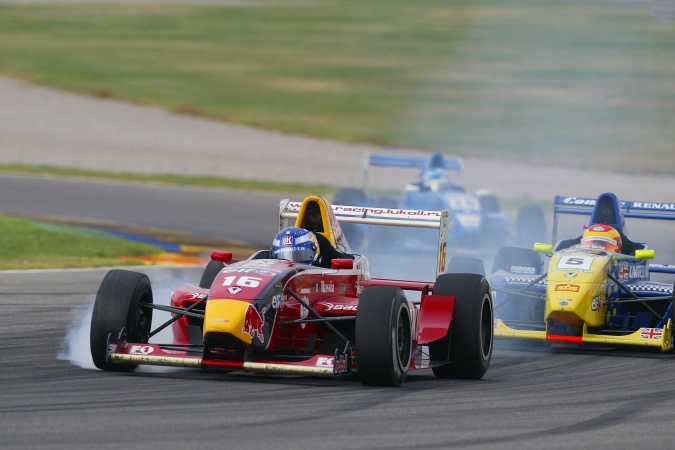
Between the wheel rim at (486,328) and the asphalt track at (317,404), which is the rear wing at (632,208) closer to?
the asphalt track at (317,404)

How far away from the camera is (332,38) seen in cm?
5941

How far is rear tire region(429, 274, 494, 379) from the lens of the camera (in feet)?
36.4

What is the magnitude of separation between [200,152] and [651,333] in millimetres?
30876

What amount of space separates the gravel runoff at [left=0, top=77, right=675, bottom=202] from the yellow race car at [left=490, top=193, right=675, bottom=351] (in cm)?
2058

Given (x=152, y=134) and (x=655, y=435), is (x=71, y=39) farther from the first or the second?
(x=655, y=435)

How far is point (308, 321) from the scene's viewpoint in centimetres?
1055

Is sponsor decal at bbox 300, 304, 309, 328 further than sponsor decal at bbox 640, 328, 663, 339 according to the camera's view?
No

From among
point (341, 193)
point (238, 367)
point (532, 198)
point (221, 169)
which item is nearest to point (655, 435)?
point (238, 367)

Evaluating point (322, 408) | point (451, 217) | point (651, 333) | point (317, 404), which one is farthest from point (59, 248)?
point (322, 408)

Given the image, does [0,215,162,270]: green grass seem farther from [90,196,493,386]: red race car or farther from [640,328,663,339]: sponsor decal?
[640,328,663,339]: sponsor decal

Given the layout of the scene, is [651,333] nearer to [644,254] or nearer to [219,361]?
[644,254]

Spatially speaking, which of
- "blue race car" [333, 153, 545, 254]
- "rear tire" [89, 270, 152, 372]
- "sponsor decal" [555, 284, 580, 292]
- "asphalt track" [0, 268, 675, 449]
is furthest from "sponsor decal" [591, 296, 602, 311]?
"blue race car" [333, 153, 545, 254]

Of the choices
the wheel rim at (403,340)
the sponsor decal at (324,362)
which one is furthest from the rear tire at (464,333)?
the sponsor decal at (324,362)

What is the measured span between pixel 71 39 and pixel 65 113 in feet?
34.8
